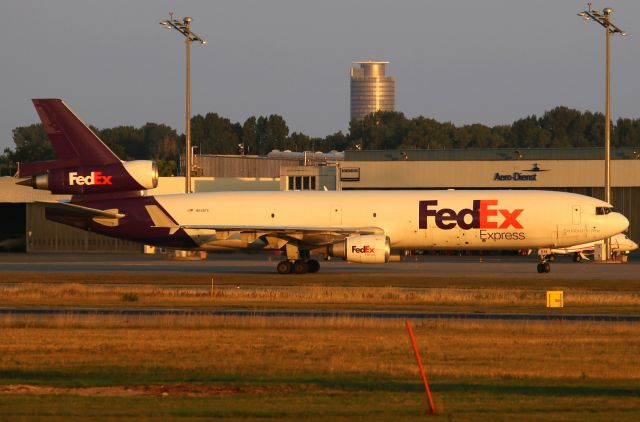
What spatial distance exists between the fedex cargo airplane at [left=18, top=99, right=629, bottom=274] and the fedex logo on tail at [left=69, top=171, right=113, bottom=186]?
48 mm

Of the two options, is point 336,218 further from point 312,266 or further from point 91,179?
point 91,179

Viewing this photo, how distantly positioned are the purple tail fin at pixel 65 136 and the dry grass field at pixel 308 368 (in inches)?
920

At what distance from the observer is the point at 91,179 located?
177 ft

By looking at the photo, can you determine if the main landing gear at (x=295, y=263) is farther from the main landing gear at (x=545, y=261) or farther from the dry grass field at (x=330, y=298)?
the main landing gear at (x=545, y=261)

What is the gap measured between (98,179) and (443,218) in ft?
54.7

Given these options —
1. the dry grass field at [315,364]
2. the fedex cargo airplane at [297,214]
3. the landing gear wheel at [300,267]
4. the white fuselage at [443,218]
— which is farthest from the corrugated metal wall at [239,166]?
the dry grass field at [315,364]

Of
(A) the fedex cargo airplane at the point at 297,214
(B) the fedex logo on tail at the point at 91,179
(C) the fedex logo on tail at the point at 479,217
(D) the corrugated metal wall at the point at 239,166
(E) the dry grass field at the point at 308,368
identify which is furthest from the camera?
(D) the corrugated metal wall at the point at 239,166

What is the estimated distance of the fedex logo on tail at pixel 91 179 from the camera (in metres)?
53.6

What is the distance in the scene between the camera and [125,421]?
1588 centimetres

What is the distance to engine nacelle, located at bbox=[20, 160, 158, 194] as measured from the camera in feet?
175

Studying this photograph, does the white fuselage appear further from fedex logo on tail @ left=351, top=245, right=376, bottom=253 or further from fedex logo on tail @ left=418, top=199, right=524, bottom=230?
fedex logo on tail @ left=351, top=245, right=376, bottom=253

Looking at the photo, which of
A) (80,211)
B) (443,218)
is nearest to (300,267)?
(443,218)

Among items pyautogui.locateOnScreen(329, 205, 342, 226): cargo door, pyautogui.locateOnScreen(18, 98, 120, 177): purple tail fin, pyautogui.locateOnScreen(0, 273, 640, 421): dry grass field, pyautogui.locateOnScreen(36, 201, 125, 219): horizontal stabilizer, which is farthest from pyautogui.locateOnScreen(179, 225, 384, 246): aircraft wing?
pyautogui.locateOnScreen(0, 273, 640, 421): dry grass field

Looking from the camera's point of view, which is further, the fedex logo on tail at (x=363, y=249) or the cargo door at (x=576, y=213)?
the cargo door at (x=576, y=213)
